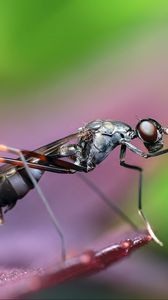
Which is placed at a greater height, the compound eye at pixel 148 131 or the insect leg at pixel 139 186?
the compound eye at pixel 148 131

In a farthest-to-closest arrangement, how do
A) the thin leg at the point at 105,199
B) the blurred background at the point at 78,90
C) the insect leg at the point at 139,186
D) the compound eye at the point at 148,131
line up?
the compound eye at the point at 148,131 → the blurred background at the point at 78,90 → the thin leg at the point at 105,199 → the insect leg at the point at 139,186

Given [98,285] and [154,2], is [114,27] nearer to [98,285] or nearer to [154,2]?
[154,2]

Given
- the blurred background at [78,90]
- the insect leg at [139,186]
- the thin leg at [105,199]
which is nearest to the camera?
the insect leg at [139,186]

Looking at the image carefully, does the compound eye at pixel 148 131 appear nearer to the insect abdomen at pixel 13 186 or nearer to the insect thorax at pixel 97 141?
the insect thorax at pixel 97 141

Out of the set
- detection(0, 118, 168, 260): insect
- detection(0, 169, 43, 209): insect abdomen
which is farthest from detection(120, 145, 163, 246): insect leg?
detection(0, 169, 43, 209): insect abdomen

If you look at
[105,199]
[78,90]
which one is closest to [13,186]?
[105,199]

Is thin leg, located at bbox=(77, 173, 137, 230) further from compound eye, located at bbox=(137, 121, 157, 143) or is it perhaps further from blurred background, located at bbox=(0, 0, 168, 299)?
compound eye, located at bbox=(137, 121, 157, 143)

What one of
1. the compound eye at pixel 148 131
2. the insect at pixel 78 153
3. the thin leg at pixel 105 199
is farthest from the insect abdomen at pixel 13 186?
the compound eye at pixel 148 131
